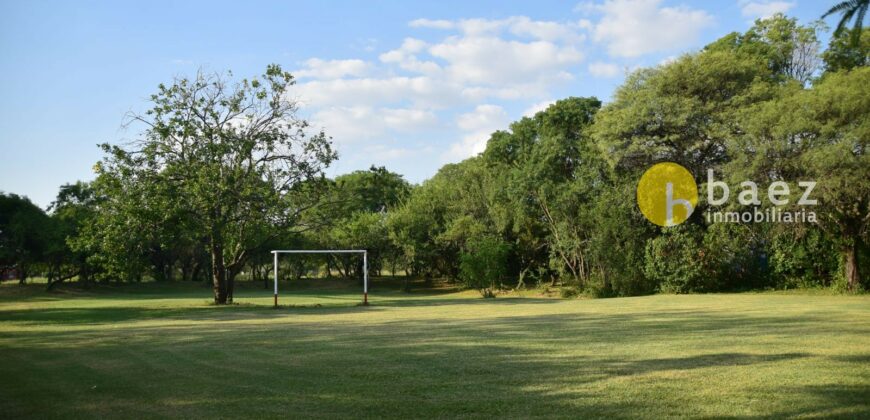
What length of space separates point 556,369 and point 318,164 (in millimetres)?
22101

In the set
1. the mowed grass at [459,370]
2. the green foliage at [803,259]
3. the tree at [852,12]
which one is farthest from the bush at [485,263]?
the tree at [852,12]

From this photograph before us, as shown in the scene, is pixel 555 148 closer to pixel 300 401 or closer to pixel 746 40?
pixel 746 40

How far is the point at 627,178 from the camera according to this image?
32.8 meters

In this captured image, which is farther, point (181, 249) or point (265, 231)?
point (181, 249)

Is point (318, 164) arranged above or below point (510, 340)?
above

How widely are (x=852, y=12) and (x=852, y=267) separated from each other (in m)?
24.9

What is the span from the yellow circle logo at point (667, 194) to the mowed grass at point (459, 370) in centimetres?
1542

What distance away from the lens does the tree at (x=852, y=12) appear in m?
6.39

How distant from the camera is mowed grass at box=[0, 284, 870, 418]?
680 centimetres

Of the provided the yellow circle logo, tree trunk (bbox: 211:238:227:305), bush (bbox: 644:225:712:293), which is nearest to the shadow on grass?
tree trunk (bbox: 211:238:227:305)

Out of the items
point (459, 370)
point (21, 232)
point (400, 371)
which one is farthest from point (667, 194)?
point (21, 232)

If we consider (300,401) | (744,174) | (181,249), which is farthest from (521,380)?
(181,249)

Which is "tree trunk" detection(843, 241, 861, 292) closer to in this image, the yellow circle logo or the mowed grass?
the yellow circle logo

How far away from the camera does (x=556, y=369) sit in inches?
349
